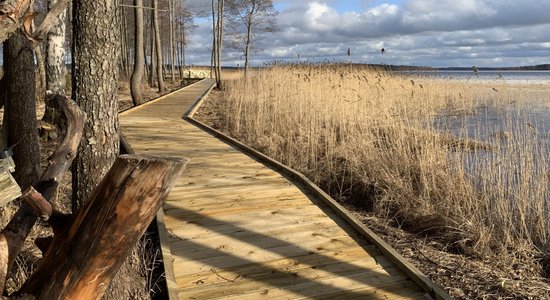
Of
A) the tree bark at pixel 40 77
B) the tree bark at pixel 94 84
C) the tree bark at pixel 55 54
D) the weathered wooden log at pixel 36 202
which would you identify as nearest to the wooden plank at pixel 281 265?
the tree bark at pixel 94 84

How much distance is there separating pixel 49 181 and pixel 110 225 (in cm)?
63

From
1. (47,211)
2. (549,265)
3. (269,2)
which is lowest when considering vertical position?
(549,265)

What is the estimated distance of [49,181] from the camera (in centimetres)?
219

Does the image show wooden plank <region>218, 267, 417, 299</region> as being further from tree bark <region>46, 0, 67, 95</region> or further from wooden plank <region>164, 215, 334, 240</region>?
tree bark <region>46, 0, 67, 95</region>

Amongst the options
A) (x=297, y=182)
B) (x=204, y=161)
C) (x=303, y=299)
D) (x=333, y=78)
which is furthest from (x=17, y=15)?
(x=333, y=78)

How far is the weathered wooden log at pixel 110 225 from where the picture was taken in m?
1.75

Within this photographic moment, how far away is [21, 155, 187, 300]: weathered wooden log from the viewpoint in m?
1.75

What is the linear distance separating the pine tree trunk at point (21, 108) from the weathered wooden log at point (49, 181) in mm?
2187

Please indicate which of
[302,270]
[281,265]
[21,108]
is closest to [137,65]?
[21,108]

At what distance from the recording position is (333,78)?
36.6ft

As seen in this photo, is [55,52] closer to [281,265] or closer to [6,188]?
[281,265]

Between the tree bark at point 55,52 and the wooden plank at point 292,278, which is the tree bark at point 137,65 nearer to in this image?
the tree bark at point 55,52

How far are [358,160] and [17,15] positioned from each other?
4.90 m

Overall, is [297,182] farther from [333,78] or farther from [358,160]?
[333,78]
